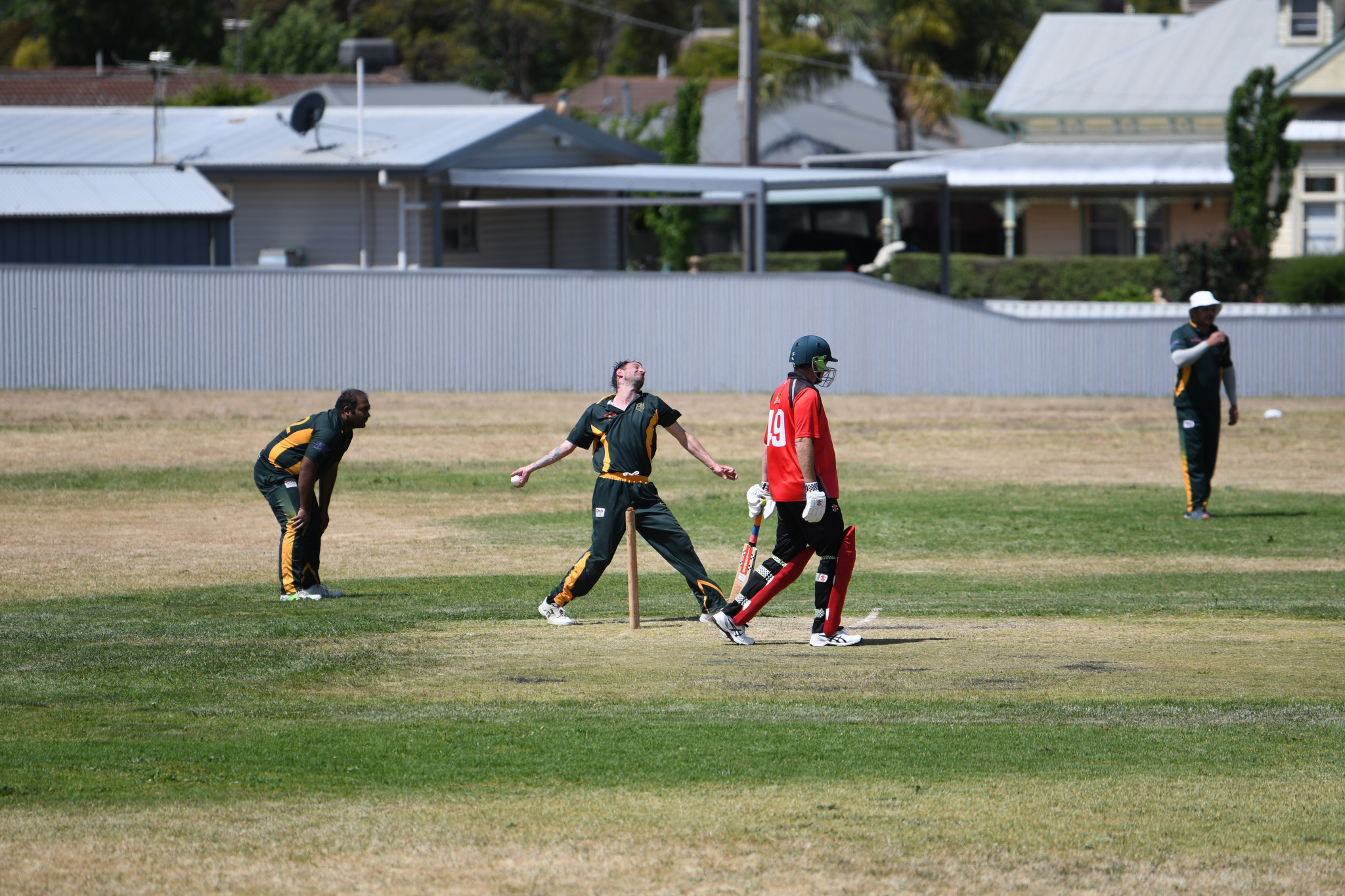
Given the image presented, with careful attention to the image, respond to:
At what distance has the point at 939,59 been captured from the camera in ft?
194

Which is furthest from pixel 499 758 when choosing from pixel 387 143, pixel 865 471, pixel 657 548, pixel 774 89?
pixel 774 89

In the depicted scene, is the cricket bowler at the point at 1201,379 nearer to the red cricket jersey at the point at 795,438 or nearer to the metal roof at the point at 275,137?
the red cricket jersey at the point at 795,438

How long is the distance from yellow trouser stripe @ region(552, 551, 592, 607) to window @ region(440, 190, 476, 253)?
2406 cm

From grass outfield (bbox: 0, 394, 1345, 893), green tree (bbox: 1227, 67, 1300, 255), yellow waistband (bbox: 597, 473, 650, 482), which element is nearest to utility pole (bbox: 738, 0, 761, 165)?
green tree (bbox: 1227, 67, 1300, 255)

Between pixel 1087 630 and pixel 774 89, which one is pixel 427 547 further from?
pixel 774 89

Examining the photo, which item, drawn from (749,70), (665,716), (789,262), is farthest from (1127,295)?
(665,716)

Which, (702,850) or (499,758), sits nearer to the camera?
(702,850)

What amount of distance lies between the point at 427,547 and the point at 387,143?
19873mm

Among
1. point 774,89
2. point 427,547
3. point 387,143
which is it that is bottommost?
point 427,547

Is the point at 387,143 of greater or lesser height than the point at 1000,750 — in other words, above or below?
above

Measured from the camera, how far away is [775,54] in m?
53.7

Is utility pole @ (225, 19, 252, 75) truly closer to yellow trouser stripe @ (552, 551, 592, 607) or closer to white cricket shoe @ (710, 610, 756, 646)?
yellow trouser stripe @ (552, 551, 592, 607)

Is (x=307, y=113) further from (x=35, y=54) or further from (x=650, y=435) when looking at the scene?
(x=35, y=54)

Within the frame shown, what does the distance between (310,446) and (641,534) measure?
2481 millimetres
